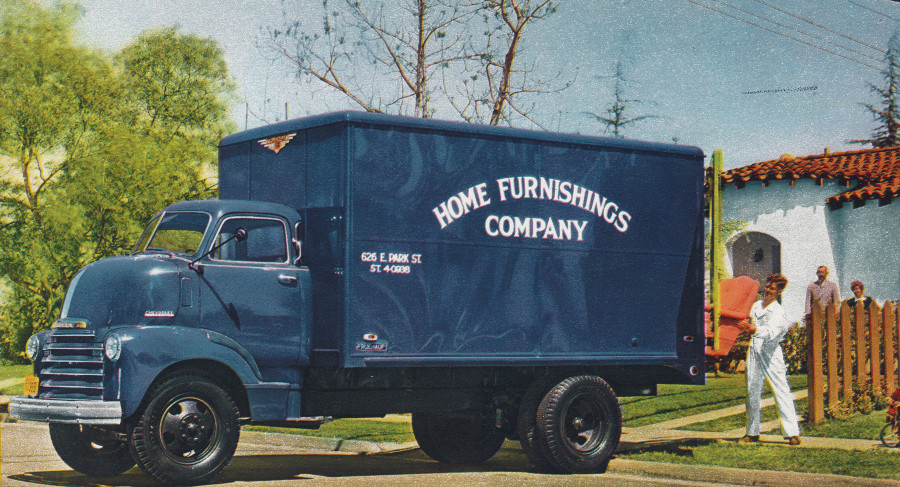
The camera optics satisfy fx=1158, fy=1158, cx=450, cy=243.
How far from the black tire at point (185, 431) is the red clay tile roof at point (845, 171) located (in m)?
19.0

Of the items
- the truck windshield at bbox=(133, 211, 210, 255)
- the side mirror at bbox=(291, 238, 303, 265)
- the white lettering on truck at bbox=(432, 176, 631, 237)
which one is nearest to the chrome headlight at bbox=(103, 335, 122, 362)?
the truck windshield at bbox=(133, 211, 210, 255)

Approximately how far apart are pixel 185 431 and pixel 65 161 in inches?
941

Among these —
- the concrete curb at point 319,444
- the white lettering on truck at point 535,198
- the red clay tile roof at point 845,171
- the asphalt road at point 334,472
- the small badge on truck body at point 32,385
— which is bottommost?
the concrete curb at point 319,444

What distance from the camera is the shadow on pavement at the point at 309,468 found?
10447mm

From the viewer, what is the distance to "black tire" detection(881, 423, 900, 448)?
12.1 m

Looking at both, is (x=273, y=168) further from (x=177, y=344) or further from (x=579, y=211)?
(x=579, y=211)

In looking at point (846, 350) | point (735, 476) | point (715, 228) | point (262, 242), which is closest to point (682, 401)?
point (846, 350)

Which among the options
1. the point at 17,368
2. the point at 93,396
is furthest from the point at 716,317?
the point at 17,368

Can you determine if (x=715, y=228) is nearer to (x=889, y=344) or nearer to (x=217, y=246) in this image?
(x=889, y=344)

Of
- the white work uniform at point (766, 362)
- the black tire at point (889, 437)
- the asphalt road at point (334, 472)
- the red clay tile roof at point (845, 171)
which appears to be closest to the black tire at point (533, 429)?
the asphalt road at point (334, 472)

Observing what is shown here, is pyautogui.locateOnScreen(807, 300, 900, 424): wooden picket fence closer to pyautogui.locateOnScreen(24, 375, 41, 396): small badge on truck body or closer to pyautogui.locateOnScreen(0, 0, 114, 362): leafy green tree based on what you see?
pyautogui.locateOnScreen(24, 375, 41, 396): small badge on truck body

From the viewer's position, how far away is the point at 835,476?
34.1ft

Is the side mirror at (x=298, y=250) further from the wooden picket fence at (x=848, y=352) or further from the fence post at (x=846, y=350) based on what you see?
the fence post at (x=846, y=350)

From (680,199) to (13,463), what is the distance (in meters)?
7.53
